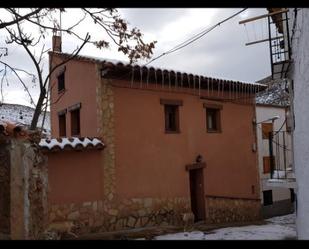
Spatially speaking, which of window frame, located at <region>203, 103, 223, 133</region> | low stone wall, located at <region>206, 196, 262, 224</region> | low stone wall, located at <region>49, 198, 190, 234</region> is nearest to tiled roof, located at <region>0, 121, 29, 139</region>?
low stone wall, located at <region>49, 198, 190, 234</region>

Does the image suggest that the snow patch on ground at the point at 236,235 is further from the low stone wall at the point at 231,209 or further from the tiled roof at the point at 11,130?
the tiled roof at the point at 11,130

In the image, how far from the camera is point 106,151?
32.8 ft

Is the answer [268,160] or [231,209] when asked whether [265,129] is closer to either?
[268,160]

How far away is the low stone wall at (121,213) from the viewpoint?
9188 millimetres

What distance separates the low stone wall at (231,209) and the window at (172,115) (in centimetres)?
240

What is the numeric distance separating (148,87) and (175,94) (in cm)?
101

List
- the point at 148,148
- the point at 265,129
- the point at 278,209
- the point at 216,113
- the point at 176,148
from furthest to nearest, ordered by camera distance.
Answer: the point at 265,129 → the point at 278,209 → the point at 216,113 → the point at 176,148 → the point at 148,148

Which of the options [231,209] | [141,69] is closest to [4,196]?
[141,69]

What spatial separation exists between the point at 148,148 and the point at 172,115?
4.81 ft

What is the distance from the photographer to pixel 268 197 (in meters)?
15.9

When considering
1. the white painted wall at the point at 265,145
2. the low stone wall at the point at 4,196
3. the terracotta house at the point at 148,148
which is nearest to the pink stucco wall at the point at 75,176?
the terracotta house at the point at 148,148

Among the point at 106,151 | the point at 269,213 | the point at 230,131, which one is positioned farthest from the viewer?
the point at 269,213
